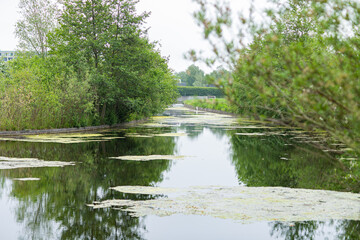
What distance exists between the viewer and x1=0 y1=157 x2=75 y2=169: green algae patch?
14.8m

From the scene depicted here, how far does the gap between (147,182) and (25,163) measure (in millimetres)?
5225

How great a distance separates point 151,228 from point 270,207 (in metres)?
2.82

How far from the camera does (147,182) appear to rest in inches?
489

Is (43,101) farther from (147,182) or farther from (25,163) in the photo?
(147,182)

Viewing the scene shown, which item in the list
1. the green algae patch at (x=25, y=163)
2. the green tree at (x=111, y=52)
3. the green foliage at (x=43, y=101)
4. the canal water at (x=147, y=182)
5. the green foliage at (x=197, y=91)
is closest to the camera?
the canal water at (x=147, y=182)

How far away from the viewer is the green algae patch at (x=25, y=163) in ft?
48.4

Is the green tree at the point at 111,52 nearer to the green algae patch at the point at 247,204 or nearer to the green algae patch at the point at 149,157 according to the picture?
the green algae patch at the point at 149,157

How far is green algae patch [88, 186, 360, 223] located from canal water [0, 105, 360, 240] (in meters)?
0.25

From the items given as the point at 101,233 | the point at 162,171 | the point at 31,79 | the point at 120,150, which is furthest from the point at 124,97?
the point at 101,233

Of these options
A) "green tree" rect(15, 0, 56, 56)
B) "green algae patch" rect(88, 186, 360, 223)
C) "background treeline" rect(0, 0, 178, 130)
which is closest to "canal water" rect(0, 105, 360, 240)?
"green algae patch" rect(88, 186, 360, 223)

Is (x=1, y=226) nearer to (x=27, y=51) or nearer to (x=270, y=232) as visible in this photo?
(x=270, y=232)

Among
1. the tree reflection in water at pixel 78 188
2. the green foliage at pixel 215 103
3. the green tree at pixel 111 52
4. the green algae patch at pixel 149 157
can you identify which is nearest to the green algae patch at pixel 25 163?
the tree reflection in water at pixel 78 188

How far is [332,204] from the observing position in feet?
31.9

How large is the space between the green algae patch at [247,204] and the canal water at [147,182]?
0.25 metres
